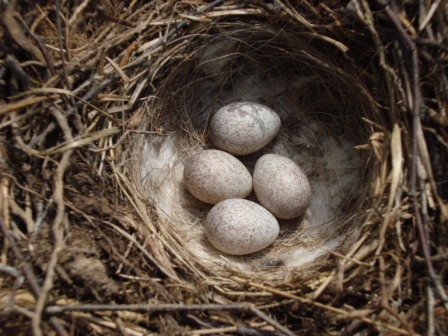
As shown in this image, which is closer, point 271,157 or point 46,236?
point 46,236

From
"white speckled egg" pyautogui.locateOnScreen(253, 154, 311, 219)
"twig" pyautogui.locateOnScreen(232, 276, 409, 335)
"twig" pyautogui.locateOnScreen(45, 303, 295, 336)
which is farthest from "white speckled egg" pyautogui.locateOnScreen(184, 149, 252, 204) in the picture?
"twig" pyautogui.locateOnScreen(45, 303, 295, 336)

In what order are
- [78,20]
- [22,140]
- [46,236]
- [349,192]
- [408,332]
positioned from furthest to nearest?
[349,192]
[78,20]
[22,140]
[46,236]
[408,332]

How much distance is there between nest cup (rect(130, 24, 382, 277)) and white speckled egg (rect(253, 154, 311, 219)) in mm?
157

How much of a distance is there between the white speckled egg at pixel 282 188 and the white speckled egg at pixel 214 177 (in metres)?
0.11

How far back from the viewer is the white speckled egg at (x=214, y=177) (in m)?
2.05

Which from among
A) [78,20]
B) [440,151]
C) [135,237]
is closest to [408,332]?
[440,151]

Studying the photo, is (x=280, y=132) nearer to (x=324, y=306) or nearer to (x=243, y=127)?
(x=243, y=127)

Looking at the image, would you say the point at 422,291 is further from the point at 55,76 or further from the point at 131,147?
the point at 55,76

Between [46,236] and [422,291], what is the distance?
137 centimetres

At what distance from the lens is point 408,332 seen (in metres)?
1.32

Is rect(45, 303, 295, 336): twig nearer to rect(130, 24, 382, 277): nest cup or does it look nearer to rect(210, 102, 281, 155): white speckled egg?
rect(130, 24, 382, 277): nest cup

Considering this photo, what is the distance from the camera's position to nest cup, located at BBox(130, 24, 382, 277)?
78.2 inches

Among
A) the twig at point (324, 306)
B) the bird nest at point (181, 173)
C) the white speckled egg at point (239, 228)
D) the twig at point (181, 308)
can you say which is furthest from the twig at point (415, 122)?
the white speckled egg at point (239, 228)

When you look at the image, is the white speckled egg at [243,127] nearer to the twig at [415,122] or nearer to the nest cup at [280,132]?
the nest cup at [280,132]
